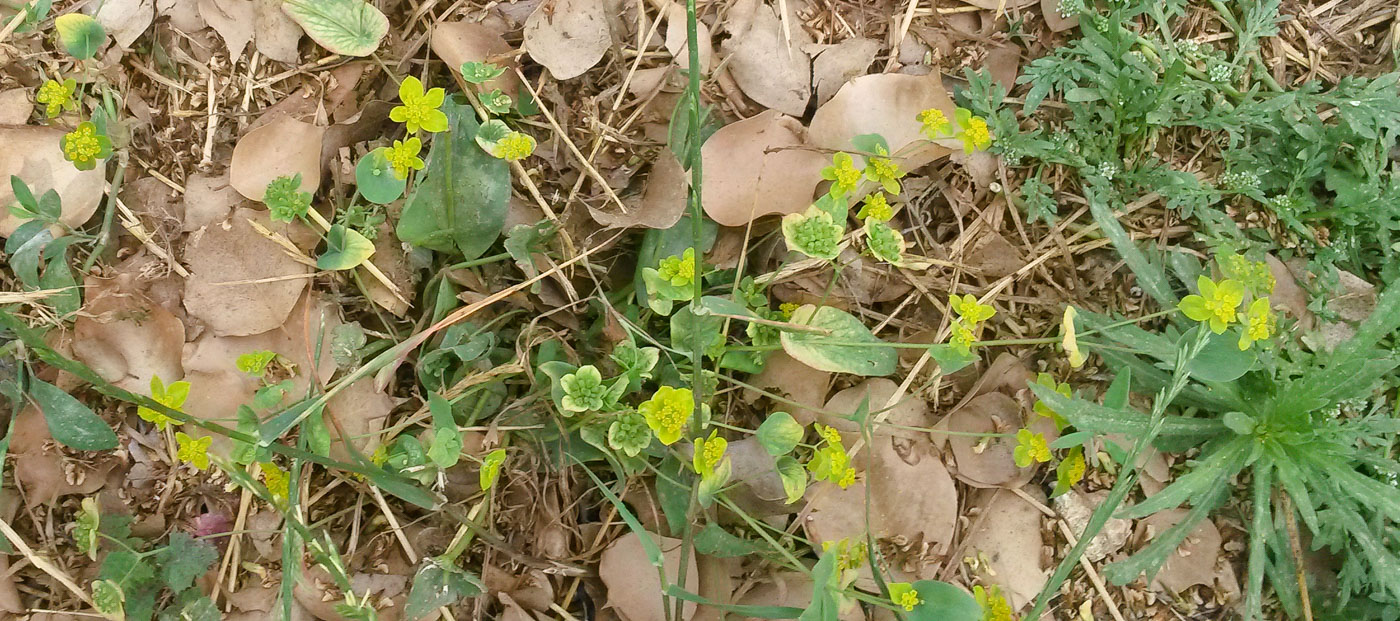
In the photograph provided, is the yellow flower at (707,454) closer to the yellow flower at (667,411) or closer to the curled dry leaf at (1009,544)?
the yellow flower at (667,411)

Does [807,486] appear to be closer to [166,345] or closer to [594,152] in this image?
[594,152]

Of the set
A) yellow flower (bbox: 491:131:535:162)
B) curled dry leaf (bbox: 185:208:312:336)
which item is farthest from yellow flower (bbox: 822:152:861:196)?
curled dry leaf (bbox: 185:208:312:336)

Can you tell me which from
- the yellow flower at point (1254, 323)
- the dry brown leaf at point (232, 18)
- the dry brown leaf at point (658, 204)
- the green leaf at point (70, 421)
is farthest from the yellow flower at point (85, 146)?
the yellow flower at point (1254, 323)

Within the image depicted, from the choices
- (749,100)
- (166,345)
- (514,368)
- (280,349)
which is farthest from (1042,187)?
(166,345)

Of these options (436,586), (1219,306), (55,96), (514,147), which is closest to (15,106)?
(55,96)

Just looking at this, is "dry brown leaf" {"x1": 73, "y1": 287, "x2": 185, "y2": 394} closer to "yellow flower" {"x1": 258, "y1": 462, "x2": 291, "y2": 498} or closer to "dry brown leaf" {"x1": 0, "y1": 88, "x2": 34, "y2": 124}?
"yellow flower" {"x1": 258, "y1": 462, "x2": 291, "y2": 498}

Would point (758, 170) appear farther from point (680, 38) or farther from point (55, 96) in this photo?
point (55, 96)

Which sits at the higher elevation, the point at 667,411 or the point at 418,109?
the point at 418,109
